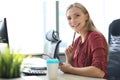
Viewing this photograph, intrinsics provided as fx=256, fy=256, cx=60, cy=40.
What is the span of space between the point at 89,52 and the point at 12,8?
5.79 feet

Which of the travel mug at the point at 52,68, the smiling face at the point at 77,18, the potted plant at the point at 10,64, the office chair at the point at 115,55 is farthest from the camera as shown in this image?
the office chair at the point at 115,55

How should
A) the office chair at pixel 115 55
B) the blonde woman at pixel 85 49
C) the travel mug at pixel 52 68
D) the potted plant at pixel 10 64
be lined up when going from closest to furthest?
the potted plant at pixel 10 64 < the travel mug at pixel 52 68 < the blonde woman at pixel 85 49 < the office chair at pixel 115 55

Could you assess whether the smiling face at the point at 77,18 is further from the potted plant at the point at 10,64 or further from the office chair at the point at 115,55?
the potted plant at the point at 10,64

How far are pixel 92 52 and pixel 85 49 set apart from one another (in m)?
0.15

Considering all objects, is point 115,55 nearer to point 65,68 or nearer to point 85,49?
point 85,49

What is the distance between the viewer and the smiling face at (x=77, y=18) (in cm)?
204

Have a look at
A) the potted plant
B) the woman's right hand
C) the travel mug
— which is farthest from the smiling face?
the potted plant

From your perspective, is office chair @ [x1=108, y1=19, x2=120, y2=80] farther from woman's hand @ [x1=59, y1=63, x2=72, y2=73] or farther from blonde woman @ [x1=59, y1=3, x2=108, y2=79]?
woman's hand @ [x1=59, y1=63, x2=72, y2=73]

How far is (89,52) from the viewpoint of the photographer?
1.94 m

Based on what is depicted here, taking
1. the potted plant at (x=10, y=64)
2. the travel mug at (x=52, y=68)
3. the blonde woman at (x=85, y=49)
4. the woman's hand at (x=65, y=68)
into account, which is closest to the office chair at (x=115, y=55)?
the blonde woman at (x=85, y=49)

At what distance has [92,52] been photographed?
1864 mm

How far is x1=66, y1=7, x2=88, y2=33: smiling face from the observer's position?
2.04 m

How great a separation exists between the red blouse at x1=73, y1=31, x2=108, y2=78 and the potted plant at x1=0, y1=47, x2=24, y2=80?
591 millimetres

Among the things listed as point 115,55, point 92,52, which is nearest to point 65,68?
point 92,52
